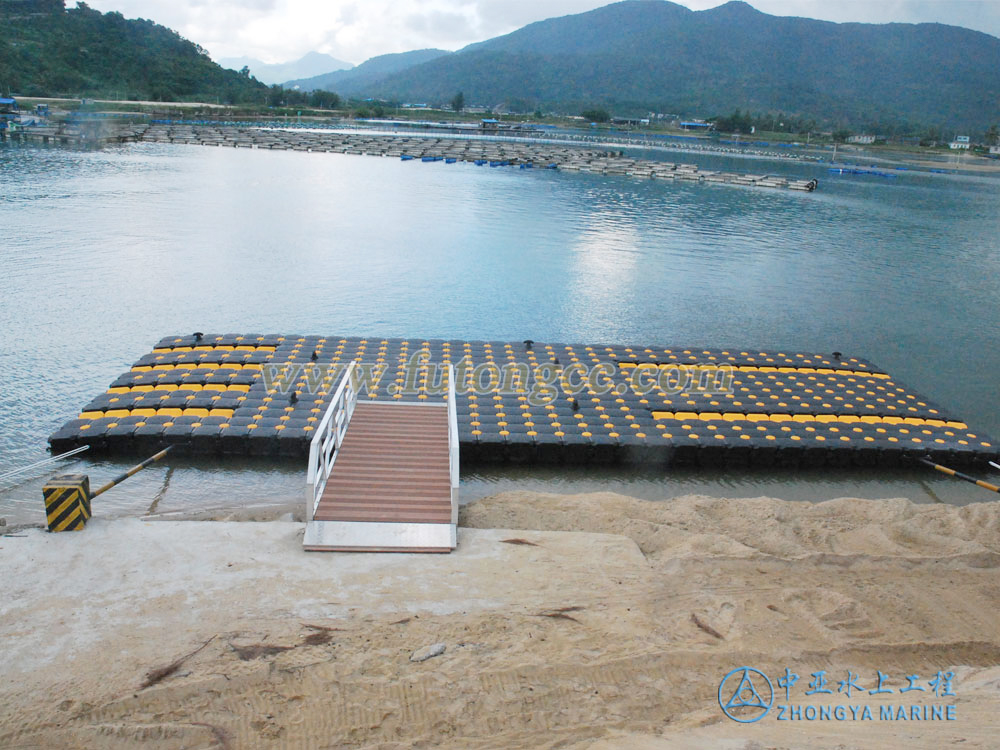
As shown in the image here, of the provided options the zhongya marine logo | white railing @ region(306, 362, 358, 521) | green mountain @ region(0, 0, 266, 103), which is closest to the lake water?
white railing @ region(306, 362, 358, 521)

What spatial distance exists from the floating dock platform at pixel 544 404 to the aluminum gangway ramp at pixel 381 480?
1.41 meters

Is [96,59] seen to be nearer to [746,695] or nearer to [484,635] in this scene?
[484,635]

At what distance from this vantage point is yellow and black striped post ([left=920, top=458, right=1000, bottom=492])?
606 inches

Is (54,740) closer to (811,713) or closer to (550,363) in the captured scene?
(811,713)

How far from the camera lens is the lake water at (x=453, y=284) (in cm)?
1653

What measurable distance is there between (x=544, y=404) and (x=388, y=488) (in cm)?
667

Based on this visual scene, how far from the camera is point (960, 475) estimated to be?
16.0 metres

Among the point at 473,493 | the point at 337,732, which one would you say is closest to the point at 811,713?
the point at 337,732

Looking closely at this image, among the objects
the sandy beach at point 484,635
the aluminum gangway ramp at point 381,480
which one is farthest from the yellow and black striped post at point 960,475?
the aluminum gangway ramp at point 381,480

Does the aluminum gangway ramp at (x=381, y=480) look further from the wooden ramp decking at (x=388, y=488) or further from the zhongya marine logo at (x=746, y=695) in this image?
the zhongya marine logo at (x=746, y=695)

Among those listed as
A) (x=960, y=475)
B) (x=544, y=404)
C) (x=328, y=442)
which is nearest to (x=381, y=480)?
(x=328, y=442)

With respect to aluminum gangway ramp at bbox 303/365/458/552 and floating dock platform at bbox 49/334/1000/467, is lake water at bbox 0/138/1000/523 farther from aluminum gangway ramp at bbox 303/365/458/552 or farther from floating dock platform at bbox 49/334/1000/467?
aluminum gangway ramp at bbox 303/365/458/552

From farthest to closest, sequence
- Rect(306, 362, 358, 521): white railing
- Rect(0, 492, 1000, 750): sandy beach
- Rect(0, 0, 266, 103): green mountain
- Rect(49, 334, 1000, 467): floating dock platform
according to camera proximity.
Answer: Rect(0, 0, 266, 103): green mountain → Rect(49, 334, 1000, 467): floating dock platform → Rect(306, 362, 358, 521): white railing → Rect(0, 492, 1000, 750): sandy beach

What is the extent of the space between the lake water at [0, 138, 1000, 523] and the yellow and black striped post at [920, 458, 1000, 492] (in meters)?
0.35
